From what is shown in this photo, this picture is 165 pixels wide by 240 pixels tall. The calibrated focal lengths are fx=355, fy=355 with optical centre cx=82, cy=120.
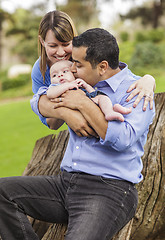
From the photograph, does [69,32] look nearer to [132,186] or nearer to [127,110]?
[127,110]

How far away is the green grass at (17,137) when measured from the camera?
7.37 m

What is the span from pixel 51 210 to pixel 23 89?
18378mm

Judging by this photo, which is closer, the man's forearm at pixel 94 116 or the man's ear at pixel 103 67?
the man's forearm at pixel 94 116

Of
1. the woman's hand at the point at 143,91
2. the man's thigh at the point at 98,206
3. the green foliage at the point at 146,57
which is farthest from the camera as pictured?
the green foliage at the point at 146,57

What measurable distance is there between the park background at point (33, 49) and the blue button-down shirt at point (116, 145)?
15.4 ft

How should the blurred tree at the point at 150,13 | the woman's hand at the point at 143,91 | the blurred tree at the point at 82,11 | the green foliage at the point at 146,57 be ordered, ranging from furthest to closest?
the blurred tree at the point at 82,11 → the blurred tree at the point at 150,13 → the green foliage at the point at 146,57 → the woman's hand at the point at 143,91

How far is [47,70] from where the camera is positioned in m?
3.15

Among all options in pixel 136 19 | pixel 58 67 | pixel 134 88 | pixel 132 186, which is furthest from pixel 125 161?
pixel 136 19

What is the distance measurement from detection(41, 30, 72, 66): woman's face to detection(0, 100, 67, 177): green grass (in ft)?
14.2

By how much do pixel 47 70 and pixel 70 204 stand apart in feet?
4.22

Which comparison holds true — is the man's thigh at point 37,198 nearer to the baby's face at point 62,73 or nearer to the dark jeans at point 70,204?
the dark jeans at point 70,204

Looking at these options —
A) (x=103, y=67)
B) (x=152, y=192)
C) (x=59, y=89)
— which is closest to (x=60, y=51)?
(x=59, y=89)

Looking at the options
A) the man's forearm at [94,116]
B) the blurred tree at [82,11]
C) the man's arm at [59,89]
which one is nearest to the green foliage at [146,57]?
the blurred tree at [82,11]

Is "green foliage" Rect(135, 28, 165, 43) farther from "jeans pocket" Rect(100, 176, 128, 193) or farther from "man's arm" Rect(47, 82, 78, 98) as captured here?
"jeans pocket" Rect(100, 176, 128, 193)
